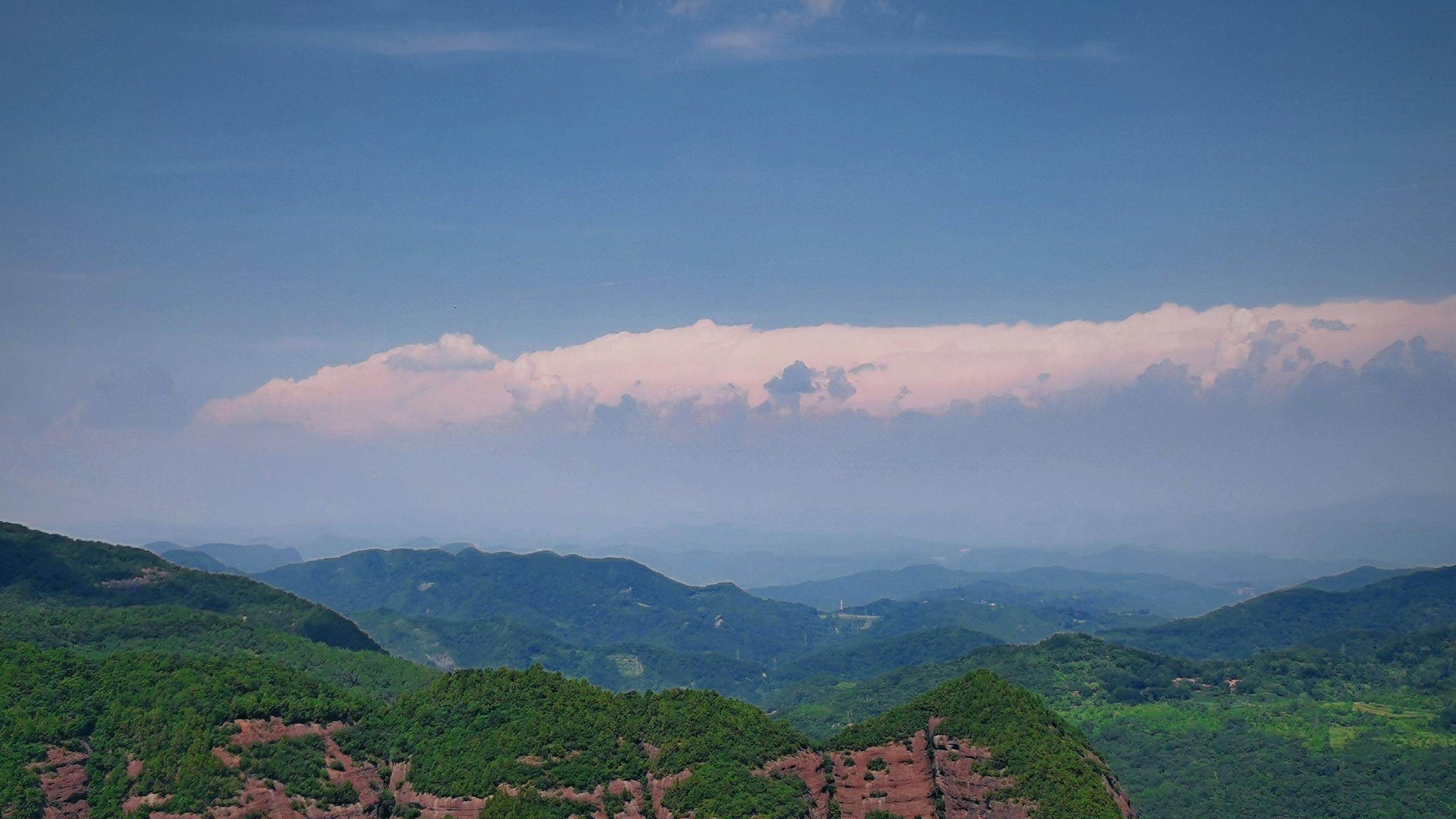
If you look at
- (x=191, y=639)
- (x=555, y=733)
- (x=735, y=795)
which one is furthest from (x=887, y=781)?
(x=191, y=639)

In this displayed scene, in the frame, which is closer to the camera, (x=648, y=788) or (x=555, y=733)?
(x=648, y=788)

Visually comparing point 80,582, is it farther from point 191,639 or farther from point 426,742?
point 426,742

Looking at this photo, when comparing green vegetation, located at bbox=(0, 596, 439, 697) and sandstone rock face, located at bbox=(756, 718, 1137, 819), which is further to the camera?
green vegetation, located at bbox=(0, 596, 439, 697)

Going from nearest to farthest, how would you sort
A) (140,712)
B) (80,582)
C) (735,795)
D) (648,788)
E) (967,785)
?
1. (735,795)
2. (967,785)
3. (648,788)
4. (140,712)
5. (80,582)

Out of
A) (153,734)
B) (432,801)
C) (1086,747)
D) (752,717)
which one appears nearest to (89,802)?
(153,734)

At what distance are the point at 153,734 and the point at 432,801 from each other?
2522 cm

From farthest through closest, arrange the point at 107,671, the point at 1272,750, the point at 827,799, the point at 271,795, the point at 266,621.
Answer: the point at 266,621 < the point at 1272,750 < the point at 107,671 < the point at 827,799 < the point at 271,795

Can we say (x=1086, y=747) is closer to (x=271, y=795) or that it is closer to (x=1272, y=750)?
(x=271, y=795)

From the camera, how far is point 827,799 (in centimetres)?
10075

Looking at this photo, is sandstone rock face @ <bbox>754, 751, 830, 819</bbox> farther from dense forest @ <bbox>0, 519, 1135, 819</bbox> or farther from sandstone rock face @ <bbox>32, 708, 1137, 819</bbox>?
dense forest @ <bbox>0, 519, 1135, 819</bbox>

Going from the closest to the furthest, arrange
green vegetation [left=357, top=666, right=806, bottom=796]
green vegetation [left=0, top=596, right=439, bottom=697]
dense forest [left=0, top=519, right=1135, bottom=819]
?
dense forest [left=0, top=519, right=1135, bottom=819]
green vegetation [left=357, top=666, right=806, bottom=796]
green vegetation [left=0, top=596, right=439, bottom=697]

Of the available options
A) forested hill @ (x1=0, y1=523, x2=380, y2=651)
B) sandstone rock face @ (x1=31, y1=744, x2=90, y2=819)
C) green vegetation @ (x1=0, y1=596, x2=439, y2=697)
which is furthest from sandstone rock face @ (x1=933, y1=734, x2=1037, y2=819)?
forested hill @ (x1=0, y1=523, x2=380, y2=651)

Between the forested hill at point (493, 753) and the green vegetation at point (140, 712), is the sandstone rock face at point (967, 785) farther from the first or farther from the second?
the green vegetation at point (140, 712)

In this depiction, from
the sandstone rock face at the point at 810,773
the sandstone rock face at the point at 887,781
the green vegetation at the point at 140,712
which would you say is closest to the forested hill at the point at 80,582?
the green vegetation at the point at 140,712
